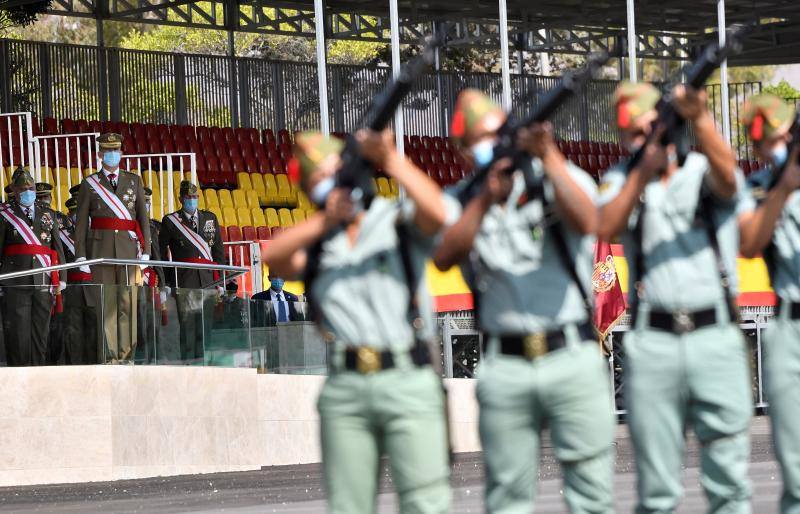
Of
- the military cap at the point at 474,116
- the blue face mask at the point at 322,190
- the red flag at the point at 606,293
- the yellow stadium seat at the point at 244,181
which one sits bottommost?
the red flag at the point at 606,293

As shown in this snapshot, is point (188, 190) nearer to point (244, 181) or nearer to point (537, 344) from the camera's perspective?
point (244, 181)

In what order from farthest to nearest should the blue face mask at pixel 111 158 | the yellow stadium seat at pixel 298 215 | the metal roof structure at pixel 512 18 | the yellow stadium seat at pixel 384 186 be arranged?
1. the metal roof structure at pixel 512 18
2. the yellow stadium seat at pixel 384 186
3. the yellow stadium seat at pixel 298 215
4. the blue face mask at pixel 111 158

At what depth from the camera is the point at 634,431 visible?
6.23m

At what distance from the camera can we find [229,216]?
2441 cm

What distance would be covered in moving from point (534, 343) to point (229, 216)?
18.8 metres

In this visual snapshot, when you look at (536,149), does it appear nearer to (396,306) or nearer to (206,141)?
(396,306)

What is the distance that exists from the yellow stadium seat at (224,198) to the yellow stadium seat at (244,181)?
781mm

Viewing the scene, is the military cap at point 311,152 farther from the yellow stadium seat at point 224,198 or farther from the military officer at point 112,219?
the yellow stadium seat at point 224,198

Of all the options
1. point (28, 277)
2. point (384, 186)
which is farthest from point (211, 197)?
point (28, 277)

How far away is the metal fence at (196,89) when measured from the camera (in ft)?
90.5

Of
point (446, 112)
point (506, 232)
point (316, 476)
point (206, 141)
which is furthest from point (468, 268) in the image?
point (446, 112)

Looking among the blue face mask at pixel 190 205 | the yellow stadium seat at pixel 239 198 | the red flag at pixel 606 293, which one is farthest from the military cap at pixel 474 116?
the yellow stadium seat at pixel 239 198

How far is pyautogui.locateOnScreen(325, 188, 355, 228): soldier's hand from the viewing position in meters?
5.63

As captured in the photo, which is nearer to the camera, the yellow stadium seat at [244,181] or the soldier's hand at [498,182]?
the soldier's hand at [498,182]
